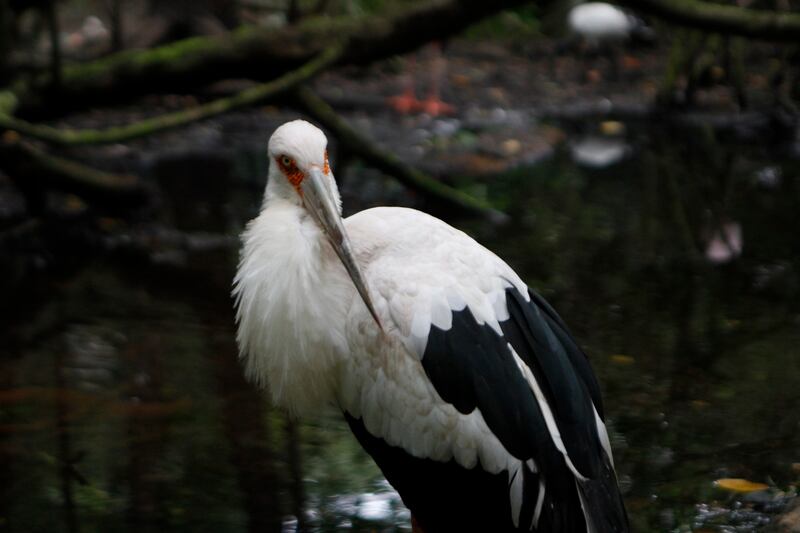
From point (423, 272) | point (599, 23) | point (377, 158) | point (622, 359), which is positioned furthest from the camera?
point (599, 23)

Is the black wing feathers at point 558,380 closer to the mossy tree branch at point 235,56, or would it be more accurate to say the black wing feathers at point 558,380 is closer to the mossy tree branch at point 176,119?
the mossy tree branch at point 176,119

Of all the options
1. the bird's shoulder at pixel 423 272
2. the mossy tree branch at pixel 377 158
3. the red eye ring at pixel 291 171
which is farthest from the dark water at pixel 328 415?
the red eye ring at pixel 291 171

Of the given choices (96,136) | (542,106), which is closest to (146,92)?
(96,136)

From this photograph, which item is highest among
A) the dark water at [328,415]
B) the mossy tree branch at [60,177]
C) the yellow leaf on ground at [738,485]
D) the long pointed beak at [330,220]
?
the long pointed beak at [330,220]

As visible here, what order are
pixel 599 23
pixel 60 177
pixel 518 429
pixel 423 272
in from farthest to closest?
pixel 599 23, pixel 60 177, pixel 423 272, pixel 518 429

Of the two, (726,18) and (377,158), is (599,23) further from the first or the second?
(726,18)

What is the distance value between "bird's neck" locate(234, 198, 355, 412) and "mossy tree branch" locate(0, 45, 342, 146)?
9.18ft

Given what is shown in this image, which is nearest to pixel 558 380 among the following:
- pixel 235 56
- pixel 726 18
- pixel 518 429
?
pixel 518 429

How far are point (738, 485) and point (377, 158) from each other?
337 centimetres

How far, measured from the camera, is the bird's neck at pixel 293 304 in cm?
299

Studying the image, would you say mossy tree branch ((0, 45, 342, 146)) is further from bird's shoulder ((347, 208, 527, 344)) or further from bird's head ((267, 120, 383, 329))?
bird's shoulder ((347, 208, 527, 344))

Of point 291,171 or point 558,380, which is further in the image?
point 291,171

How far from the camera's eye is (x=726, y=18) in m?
5.79

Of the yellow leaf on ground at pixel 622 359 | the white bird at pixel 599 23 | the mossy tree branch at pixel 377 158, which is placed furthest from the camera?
the white bird at pixel 599 23
